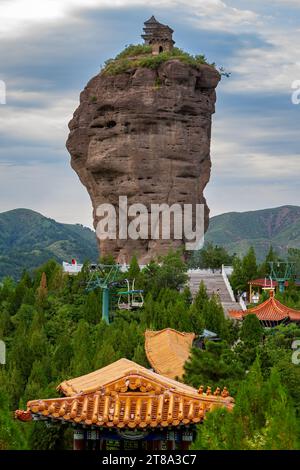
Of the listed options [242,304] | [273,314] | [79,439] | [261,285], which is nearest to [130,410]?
[79,439]

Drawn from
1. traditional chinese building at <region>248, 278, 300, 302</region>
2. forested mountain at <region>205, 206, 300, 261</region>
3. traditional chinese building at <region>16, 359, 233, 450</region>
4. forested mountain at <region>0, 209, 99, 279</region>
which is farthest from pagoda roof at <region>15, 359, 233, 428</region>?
forested mountain at <region>205, 206, 300, 261</region>

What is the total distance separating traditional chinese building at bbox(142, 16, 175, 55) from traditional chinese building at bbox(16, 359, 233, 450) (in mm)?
35360

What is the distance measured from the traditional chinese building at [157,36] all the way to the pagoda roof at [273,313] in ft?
59.2

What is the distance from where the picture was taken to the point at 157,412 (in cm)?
1177

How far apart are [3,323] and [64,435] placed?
55.5 feet

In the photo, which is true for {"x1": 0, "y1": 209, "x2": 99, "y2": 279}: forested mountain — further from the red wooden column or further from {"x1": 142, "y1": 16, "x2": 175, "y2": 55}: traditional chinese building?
the red wooden column

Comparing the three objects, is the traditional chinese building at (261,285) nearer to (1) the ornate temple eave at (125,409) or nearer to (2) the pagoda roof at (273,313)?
(2) the pagoda roof at (273,313)

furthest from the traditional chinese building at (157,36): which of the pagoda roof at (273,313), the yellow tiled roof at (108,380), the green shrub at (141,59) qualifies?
the yellow tiled roof at (108,380)

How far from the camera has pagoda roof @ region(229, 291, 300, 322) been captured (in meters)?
31.1

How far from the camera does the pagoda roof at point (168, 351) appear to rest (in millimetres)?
21141

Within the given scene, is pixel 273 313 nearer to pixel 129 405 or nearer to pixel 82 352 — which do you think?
pixel 82 352

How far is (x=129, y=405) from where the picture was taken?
38.8 ft
